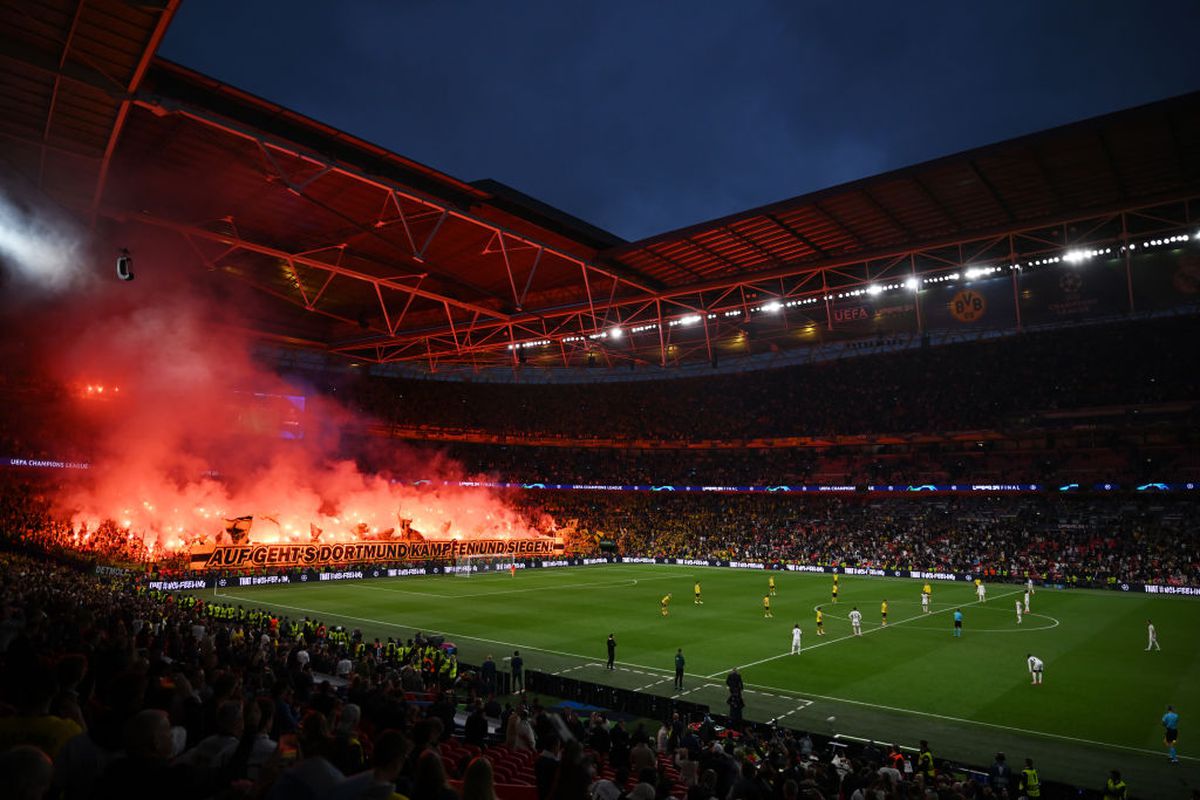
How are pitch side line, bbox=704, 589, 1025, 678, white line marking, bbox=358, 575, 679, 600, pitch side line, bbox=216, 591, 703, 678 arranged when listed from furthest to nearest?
white line marking, bbox=358, 575, 679, 600
pitch side line, bbox=216, 591, 703, 678
pitch side line, bbox=704, 589, 1025, 678

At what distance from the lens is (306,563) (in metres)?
42.9

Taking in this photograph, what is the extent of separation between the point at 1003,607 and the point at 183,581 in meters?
40.9

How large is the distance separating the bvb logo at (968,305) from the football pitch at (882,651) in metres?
13.2

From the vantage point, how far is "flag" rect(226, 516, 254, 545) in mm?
42000

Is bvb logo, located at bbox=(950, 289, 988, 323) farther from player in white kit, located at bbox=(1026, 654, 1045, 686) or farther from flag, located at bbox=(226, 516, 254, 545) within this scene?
flag, located at bbox=(226, 516, 254, 545)

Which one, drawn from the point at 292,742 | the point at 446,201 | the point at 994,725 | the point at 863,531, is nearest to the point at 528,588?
the point at 446,201

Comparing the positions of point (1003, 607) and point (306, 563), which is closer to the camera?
point (1003, 607)

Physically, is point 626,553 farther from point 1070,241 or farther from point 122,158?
point 122,158

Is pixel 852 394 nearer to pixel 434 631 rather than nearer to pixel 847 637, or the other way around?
pixel 847 637

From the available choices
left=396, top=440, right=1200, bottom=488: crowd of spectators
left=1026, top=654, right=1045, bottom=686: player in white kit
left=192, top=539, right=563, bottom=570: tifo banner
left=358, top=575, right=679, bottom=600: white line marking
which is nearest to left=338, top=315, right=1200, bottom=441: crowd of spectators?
left=396, top=440, right=1200, bottom=488: crowd of spectators

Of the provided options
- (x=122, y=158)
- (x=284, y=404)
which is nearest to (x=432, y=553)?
(x=284, y=404)

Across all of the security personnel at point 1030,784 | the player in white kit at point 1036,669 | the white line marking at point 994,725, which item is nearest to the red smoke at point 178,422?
the white line marking at point 994,725

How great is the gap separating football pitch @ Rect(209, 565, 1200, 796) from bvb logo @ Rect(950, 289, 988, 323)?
1317 cm

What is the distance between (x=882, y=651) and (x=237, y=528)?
118 feet
